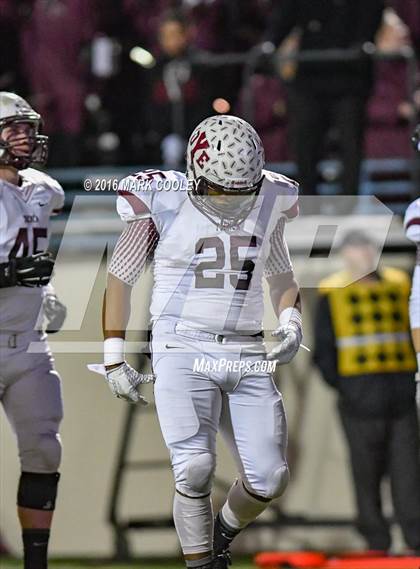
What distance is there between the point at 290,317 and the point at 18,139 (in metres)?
1.18

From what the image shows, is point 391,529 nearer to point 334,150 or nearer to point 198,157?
point 334,150

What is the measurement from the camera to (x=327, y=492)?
7441 millimetres

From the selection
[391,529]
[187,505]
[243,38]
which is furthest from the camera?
[243,38]

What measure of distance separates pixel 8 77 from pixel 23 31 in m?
0.26

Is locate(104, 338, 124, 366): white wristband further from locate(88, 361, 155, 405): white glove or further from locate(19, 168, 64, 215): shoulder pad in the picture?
locate(19, 168, 64, 215): shoulder pad

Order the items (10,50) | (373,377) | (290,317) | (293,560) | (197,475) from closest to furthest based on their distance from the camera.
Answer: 1. (197,475)
2. (290,317)
3. (293,560)
4. (373,377)
5. (10,50)

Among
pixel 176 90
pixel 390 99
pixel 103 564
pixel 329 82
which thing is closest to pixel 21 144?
pixel 176 90

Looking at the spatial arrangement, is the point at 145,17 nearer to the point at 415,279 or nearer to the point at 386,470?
the point at 386,470

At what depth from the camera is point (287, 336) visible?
17.4 feet

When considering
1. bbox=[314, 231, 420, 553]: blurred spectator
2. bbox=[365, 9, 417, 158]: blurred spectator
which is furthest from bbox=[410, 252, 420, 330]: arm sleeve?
bbox=[365, 9, 417, 158]: blurred spectator

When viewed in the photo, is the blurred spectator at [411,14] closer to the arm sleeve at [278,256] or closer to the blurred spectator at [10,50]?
the blurred spectator at [10,50]

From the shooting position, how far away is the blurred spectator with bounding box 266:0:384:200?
7.19 metres

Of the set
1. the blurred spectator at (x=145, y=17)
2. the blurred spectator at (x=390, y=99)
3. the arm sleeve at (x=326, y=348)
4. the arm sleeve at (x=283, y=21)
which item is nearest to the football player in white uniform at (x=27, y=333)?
the arm sleeve at (x=326, y=348)

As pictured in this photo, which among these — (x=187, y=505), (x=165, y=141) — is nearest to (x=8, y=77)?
(x=165, y=141)
